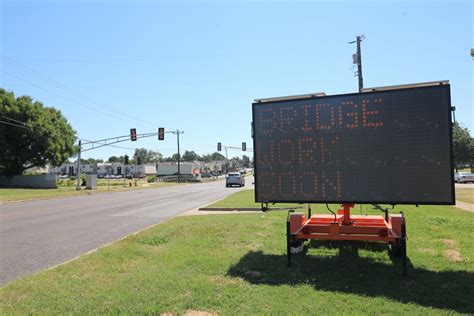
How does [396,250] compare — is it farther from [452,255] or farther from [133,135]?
[133,135]

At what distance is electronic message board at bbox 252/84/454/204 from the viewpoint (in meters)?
5.54

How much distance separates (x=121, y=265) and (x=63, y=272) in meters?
0.88

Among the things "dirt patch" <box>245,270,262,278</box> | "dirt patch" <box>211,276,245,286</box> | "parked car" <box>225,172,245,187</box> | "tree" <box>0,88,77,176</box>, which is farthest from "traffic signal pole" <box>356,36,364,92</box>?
"tree" <box>0,88,77,176</box>

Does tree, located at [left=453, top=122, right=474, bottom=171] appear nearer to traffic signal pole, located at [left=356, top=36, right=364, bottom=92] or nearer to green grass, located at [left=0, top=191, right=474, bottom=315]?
traffic signal pole, located at [left=356, top=36, right=364, bottom=92]

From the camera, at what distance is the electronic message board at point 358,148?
18.2ft

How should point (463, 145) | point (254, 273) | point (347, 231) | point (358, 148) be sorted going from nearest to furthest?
point (254, 273), point (358, 148), point (347, 231), point (463, 145)

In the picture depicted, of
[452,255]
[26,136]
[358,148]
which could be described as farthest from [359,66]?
[26,136]

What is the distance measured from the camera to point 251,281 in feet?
17.8

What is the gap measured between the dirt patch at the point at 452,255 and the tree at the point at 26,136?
48.2 meters

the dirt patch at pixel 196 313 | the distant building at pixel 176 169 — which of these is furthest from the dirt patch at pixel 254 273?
the distant building at pixel 176 169

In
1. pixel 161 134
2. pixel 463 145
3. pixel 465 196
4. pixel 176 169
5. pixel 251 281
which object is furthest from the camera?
pixel 176 169

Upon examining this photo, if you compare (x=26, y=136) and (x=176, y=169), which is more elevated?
(x=26, y=136)

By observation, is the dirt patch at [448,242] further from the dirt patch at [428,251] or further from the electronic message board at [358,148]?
the electronic message board at [358,148]

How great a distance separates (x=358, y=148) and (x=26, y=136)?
49457 mm
